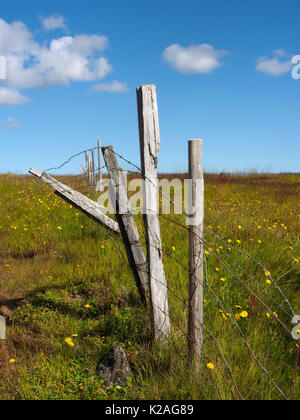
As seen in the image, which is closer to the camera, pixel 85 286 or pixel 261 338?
pixel 261 338

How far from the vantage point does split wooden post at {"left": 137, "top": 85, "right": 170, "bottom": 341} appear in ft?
10.1

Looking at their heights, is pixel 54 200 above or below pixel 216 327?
above

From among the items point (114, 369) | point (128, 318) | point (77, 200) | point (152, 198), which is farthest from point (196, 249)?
point (77, 200)

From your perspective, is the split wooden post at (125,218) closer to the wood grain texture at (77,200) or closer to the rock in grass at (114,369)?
the rock in grass at (114,369)

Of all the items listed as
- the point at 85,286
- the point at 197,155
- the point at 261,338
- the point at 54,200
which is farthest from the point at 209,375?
the point at 54,200

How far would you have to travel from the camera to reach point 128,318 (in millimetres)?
3791

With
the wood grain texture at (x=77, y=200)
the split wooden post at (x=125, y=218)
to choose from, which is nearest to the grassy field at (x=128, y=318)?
the split wooden post at (x=125, y=218)

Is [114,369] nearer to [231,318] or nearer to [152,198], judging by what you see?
[231,318]

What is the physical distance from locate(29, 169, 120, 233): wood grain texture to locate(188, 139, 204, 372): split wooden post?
2.38 metres

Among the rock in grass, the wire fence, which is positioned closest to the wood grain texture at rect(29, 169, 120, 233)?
the wire fence

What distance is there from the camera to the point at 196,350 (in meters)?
2.86

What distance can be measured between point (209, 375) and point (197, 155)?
5.74 feet
